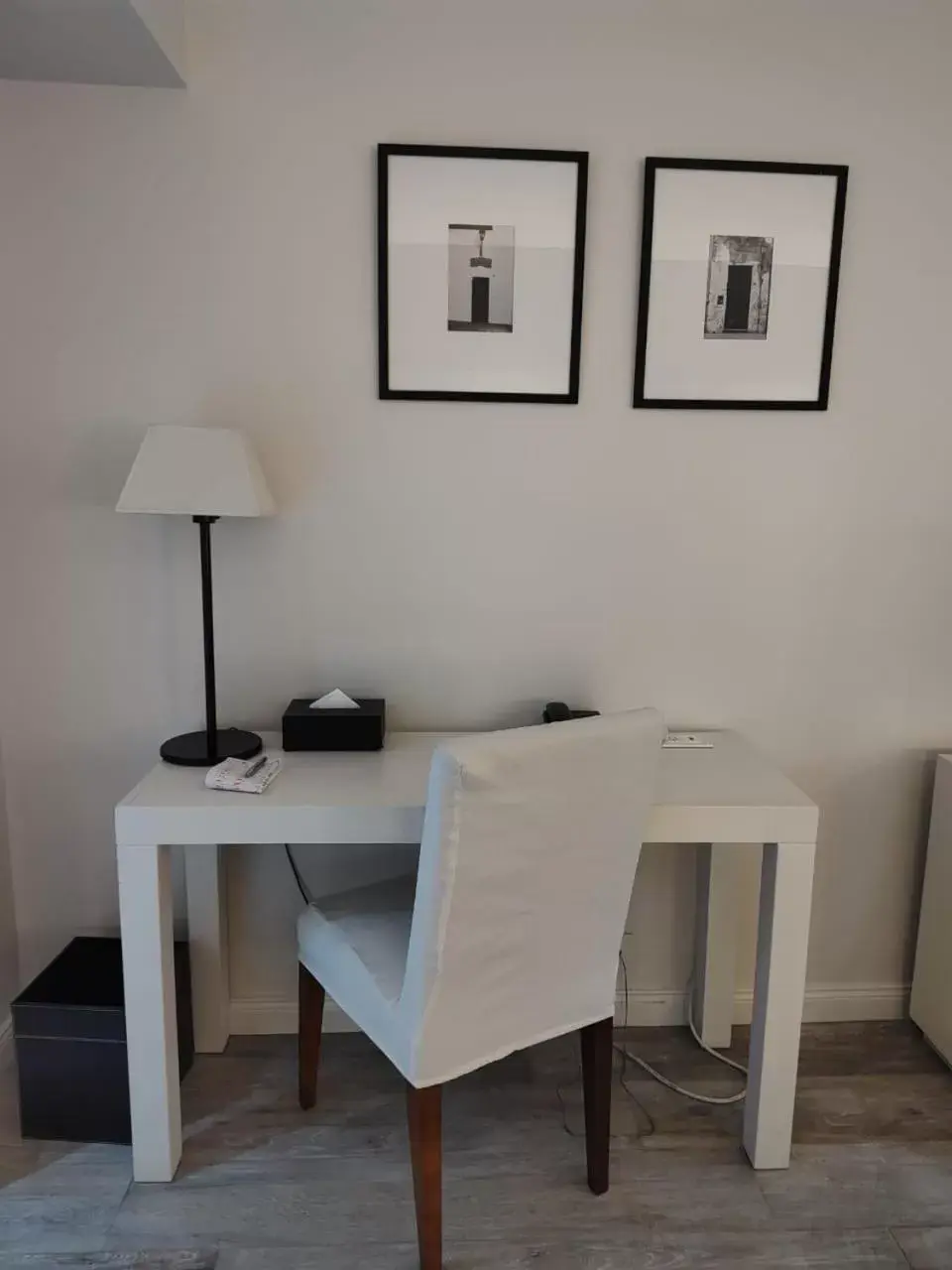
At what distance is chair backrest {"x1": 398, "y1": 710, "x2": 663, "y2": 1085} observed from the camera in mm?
1312

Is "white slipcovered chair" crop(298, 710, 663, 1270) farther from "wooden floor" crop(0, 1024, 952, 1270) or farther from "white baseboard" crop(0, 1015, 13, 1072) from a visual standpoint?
"white baseboard" crop(0, 1015, 13, 1072)

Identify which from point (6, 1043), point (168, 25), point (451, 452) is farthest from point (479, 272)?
point (6, 1043)

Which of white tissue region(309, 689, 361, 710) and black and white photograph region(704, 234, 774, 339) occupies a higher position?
black and white photograph region(704, 234, 774, 339)

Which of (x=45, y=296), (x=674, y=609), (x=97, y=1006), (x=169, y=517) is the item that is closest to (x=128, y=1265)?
(x=97, y=1006)

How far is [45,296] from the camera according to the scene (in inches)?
75.1

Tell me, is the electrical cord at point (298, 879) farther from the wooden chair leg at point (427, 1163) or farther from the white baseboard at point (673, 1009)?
the wooden chair leg at point (427, 1163)

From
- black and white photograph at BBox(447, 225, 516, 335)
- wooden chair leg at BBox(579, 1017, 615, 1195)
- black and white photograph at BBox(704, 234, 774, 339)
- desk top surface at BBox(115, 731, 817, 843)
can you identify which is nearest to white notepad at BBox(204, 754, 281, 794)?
desk top surface at BBox(115, 731, 817, 843)

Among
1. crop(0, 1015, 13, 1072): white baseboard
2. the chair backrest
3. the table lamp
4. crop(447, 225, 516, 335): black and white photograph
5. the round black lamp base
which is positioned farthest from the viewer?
crop(0, 1015, 13, 1072): white baseboard

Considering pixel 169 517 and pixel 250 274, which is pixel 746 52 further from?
pixel 169 517

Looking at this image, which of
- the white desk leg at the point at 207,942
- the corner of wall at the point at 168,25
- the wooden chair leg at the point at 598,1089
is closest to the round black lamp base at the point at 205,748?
the white desk leg at the point at 207,942

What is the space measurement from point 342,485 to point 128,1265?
1477 mm

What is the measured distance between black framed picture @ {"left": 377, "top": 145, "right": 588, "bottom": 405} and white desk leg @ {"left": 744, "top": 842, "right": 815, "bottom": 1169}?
105cm

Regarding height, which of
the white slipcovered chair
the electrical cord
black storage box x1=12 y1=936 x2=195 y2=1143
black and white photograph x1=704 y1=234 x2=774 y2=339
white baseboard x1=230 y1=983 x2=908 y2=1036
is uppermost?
black and white photograph x1=704 y1=234 x2=774 y2=339

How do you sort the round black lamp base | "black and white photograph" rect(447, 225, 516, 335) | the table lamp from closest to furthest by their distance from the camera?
the table lamp < the round black lamp base < "black and white photograph" rect(447, 225, 516, 335)
